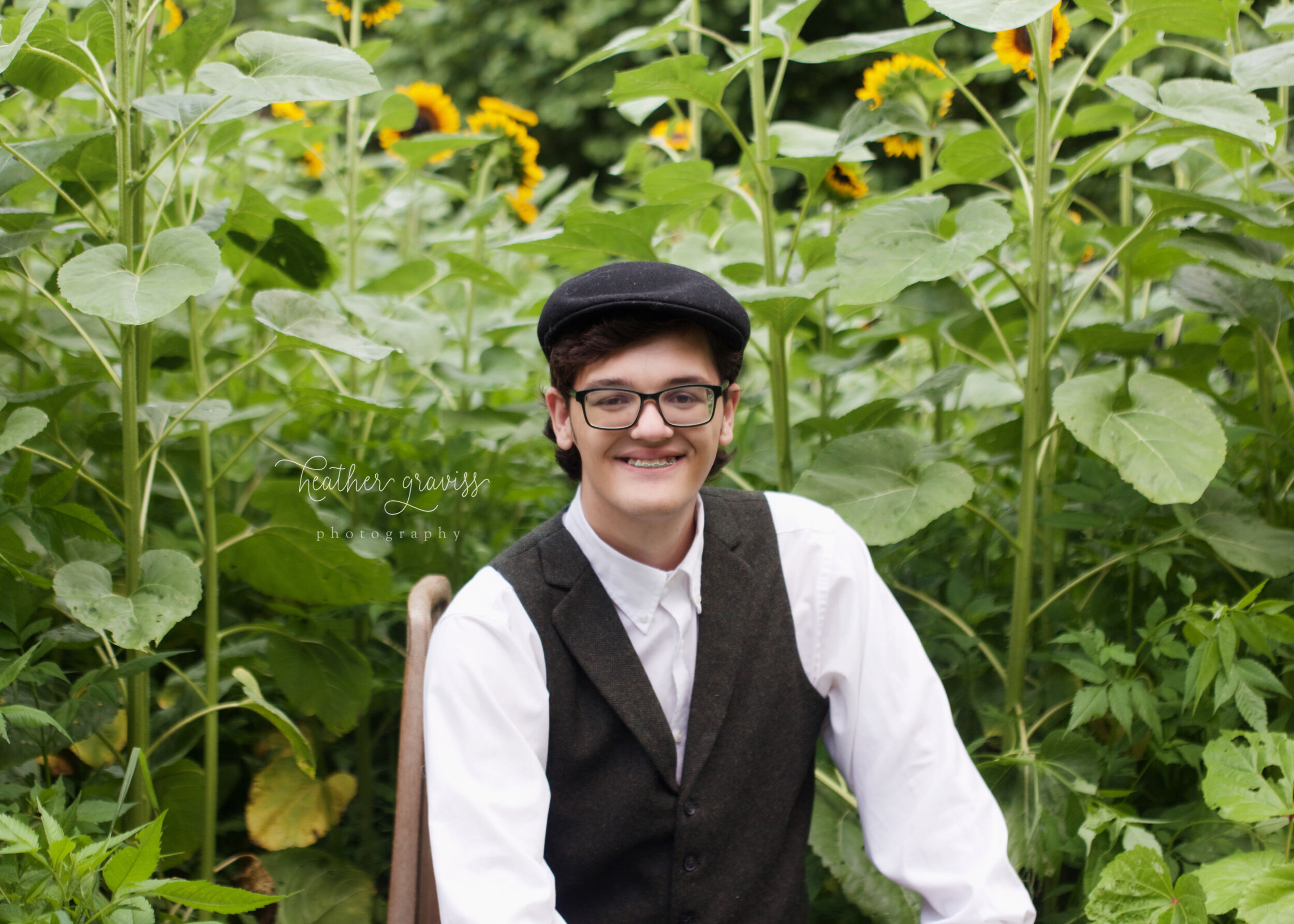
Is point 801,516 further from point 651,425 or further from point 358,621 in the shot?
point 358,621

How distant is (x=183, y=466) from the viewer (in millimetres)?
1931

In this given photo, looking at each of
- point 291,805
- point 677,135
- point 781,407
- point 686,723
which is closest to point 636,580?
point 686,723

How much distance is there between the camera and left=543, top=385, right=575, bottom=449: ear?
129 centimetres

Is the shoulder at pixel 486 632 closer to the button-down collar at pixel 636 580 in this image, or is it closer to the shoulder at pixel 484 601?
the shoulder at pixel 484 601

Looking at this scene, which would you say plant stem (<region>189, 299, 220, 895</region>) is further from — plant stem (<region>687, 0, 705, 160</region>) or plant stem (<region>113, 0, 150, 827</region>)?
plant stem (<region>687, 0, 705, 160</region>)

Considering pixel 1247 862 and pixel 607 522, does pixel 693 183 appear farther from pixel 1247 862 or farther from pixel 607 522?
pixel 1247 862

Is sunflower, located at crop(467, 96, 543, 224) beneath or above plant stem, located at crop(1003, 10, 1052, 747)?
above

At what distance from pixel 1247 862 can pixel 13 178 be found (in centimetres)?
185

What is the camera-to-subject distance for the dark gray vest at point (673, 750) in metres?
1.22

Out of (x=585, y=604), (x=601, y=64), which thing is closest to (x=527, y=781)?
(x=585, y=604)

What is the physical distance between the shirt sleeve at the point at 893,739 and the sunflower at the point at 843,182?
2.62 feet

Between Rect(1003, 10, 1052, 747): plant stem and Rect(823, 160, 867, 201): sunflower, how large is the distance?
0.39 m

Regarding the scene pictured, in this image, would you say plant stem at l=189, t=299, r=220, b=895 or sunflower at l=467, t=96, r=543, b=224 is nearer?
plant stem at l=189, t=299, r=220, b=895

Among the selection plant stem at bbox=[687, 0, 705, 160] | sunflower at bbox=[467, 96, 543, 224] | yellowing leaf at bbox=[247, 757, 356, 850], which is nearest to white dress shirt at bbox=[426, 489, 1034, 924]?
yellowing leaf at bbox=[247, 757, 356, 850]
